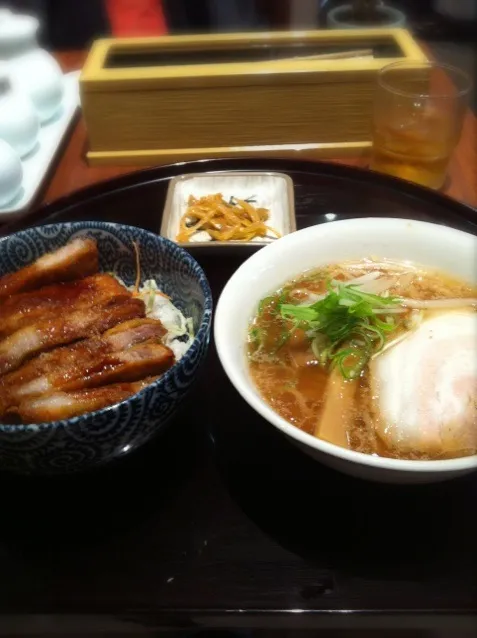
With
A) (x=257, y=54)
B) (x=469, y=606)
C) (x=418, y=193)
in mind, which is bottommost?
(x=469, y=606)

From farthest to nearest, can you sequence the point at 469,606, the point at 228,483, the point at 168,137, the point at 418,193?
the point at 168,137, the point at 418,193, the point at 228,483, the point at 469,606

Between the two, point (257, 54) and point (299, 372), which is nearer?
point (299, 372)

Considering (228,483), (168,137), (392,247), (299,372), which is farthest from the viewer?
(168,137)

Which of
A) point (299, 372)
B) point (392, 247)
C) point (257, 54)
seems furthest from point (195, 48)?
point (299, 372)

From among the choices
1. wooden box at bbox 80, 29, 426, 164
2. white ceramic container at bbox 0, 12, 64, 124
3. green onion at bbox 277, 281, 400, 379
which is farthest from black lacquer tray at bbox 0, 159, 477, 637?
white ceramic container at bbox 0, 12, 64, 124

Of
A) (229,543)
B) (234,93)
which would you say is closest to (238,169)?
(234,93)

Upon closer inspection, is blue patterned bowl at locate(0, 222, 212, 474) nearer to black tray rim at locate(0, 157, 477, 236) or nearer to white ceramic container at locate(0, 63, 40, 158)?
black tray rim at locate(0, 157, 477, 236)

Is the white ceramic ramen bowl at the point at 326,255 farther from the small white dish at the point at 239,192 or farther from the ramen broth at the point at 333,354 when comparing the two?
the small white dish at the point at 239,192

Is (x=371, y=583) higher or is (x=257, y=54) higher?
(x=257, y=54)

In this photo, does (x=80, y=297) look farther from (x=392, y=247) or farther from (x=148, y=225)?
(x=392, y=247)
